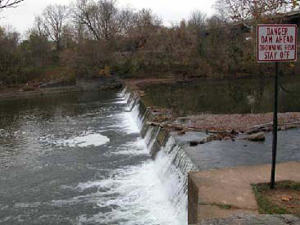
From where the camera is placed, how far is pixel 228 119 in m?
14.4

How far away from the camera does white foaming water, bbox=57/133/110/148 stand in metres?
14.5

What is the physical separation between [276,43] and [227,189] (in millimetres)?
2564

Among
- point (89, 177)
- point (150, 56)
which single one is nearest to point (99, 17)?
point (150, 56)

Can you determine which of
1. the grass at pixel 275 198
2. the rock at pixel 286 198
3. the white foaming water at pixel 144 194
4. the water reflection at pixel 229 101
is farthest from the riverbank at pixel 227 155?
the water reflection at pixel 229 101

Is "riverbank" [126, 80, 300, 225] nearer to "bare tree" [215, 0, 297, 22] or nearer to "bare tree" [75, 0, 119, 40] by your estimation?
"bare tree" [215, 0, 297, 22]

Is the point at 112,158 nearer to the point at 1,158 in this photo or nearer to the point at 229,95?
the point at 1,158

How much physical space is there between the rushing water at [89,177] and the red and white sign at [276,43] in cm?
365

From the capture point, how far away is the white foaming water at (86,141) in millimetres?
14522

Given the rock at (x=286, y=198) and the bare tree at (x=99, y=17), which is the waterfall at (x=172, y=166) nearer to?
the rock at (x=286, y=198)

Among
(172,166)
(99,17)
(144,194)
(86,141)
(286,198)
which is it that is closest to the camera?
(286,198)

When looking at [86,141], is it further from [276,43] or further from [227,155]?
[276,43]

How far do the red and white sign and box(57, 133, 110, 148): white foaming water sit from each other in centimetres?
1005

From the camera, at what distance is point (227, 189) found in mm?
6047

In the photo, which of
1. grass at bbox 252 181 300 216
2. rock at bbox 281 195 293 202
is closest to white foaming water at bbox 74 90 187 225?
grass at bbox 252 181 300 216
